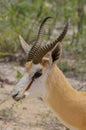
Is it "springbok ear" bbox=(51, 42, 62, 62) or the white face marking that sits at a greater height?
"springbok ear" bbox=(51, 42, 62, 62)

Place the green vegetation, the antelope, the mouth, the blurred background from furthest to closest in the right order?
the green vegetation
the blurred background
the antelope
the mouth

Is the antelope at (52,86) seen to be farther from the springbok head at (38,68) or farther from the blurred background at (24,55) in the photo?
the blurred background at (24,55)

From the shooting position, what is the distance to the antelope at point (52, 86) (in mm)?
5796

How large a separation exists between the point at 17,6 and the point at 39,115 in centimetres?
456

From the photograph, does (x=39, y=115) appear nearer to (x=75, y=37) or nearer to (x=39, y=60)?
(x=39, y=60)

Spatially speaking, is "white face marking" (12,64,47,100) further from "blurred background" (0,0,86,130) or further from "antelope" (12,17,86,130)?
"blurred background" (0,0,86,130)

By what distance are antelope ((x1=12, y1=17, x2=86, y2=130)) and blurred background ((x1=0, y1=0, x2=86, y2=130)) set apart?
1.62m

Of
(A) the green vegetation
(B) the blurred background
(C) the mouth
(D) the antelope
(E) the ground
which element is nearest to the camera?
(C) the mouth

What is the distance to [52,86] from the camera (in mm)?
5879

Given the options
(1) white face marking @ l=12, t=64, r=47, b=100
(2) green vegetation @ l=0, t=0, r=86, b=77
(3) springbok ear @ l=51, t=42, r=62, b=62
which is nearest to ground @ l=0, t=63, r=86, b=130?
(1) white face marking @ l=12, t=64, r=47, b=100

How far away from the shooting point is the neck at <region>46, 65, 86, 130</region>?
5.87 m

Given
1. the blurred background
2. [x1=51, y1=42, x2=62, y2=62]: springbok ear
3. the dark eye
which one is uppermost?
[x1=51, y1=42, x2=62, y2=62]: springbok ear

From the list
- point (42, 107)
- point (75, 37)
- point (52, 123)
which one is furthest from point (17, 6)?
point (52, 123)

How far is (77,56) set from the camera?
12.6 metres
